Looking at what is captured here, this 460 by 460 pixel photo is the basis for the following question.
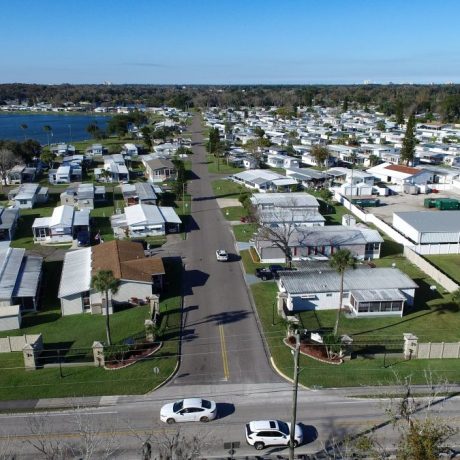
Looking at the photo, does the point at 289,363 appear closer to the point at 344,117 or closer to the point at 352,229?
the point at 352,229

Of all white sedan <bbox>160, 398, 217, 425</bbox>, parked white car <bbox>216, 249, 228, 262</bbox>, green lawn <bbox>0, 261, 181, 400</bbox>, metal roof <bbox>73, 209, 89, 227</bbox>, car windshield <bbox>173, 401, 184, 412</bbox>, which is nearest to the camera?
white sedan <bbox>160, 398, 217, 425</bbox>

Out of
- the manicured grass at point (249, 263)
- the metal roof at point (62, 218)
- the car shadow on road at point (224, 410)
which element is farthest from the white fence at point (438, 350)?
the metal roof at point (62, 218)

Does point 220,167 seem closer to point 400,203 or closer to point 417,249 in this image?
point 400,203

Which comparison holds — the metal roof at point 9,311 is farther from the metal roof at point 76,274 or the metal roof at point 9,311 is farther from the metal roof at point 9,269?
the metal roof at point 76,274

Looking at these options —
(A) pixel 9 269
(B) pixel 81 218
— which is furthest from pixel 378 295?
(B) pixel 81 218

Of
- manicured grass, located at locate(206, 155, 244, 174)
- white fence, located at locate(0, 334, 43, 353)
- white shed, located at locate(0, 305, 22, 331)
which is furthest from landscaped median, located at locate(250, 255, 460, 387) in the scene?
manicured grass, located at locate(206, 155, 244, 174)

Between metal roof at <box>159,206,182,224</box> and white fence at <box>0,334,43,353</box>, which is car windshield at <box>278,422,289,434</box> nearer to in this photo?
white fence at <box>0,334,43,353</box>
